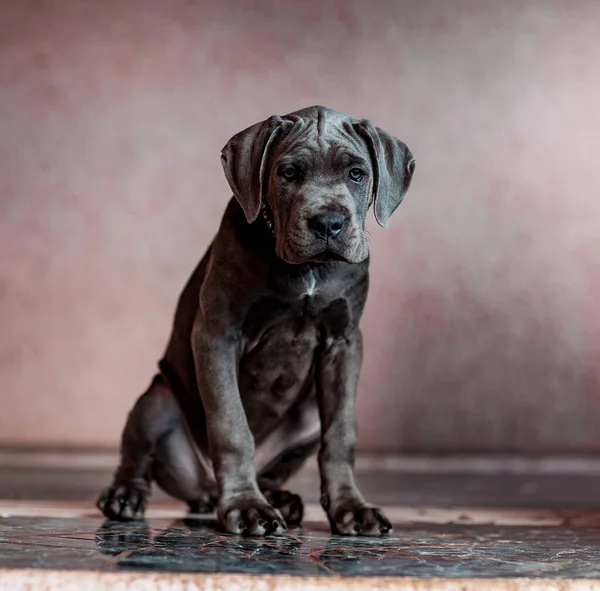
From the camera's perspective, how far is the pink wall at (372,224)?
183 inches

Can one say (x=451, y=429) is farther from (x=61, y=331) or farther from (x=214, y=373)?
(x=214, y=373)

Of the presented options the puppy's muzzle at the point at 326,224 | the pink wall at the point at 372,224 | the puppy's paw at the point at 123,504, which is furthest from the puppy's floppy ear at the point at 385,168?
the pink wall at the point at 372,224

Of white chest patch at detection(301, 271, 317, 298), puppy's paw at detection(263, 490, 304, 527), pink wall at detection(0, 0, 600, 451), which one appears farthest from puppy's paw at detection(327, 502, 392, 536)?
pink wall at detection(0, 0, 600, 451)

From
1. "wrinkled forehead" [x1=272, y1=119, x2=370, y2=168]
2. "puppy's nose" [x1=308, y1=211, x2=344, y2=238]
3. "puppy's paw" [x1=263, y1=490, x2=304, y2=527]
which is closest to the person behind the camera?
"puppy's nose" [x1=308, y1=211, x2=344, y2=238]

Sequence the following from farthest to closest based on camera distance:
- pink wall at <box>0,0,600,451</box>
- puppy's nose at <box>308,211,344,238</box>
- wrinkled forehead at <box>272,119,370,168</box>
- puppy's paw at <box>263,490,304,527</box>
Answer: pink wall at <box>0,0,600,451</box> → puppy's paw at <box>263,490,304,527</box> → wrinkled forehead at <box>272,119,370,168</box> → puppy's nose at <box>308,211,344,238</box>

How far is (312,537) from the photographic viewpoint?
2.06 meters

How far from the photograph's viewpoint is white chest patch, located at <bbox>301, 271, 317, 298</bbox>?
218 cm

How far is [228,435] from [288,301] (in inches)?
13.5

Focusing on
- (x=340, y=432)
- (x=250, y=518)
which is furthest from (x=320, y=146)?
(x=250, y=518)

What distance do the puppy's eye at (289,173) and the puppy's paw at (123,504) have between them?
97 centimetres

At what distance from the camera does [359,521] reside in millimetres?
2129

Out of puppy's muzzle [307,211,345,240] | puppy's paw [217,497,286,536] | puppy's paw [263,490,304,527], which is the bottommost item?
puppy's paw [217,497,286,536]

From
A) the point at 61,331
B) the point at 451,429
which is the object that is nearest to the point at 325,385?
the point at 451,429

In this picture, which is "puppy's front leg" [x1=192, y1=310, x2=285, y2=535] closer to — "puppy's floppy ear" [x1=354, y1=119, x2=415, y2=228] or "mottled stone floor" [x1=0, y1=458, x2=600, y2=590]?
"mottled stone floor" [x1=0, y1=458, x2=600, y2=590]
